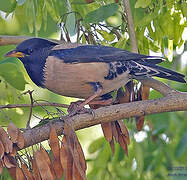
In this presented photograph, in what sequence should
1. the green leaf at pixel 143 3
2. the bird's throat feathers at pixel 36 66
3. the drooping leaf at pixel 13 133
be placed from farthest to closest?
the bird's throat feathers at pixel 36 66 → the green leaf at pixel 143 3 → the drooping leaf at pixel 13 133

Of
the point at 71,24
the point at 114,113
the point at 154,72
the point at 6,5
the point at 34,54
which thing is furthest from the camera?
the point at 34,54

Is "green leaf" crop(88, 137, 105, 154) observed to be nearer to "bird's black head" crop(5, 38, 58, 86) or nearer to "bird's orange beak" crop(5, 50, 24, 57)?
"bird's black head" crop(5, 38, 58, 86)

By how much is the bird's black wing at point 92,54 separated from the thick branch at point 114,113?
59 centimetres

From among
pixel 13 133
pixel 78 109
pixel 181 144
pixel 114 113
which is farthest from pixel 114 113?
pixel 181 144

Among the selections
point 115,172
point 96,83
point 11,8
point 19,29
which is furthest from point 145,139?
point 11,8

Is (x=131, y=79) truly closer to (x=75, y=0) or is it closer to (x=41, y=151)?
(x=75, y=0)

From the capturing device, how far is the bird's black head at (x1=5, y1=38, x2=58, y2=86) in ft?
13.7

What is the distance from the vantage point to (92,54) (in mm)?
4188

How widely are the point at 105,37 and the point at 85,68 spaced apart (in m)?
0.29

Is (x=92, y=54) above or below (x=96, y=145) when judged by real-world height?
Result: above

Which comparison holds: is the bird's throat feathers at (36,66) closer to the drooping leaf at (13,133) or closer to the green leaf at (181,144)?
the drooping leaf at (13,133)

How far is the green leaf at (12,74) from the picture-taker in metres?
3.69

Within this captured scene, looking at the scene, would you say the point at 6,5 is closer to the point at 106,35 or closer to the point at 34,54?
the point at 34,54

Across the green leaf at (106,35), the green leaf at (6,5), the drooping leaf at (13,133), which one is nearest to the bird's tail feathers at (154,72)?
the green leaf at (106,35)
